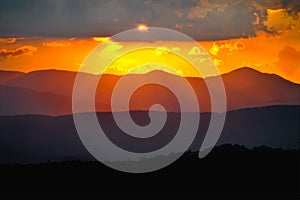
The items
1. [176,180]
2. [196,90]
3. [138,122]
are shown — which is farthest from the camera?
[138,122]

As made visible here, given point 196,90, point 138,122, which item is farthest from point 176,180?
point 138,122

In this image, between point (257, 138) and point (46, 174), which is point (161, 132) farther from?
point (46, 174)

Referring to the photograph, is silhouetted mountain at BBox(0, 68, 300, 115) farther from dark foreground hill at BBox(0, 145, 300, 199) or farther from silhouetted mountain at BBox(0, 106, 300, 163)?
dark foreground hill at BBox(0, 145, 300, 199)

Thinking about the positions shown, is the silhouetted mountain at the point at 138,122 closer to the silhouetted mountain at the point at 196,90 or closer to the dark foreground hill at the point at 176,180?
the silhouetted mountain at the point at 196,90

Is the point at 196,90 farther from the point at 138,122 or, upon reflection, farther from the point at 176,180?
the point at 176,180

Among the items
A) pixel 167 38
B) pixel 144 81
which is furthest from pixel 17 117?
pixel 167 38

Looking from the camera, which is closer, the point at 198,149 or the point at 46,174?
the point at 46,174

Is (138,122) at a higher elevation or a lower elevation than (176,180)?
higher

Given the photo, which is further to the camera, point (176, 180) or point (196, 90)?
point (196, 90)
